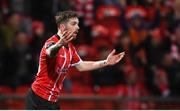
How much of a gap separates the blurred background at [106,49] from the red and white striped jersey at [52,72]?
2983 mm

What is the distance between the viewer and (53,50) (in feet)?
20.8

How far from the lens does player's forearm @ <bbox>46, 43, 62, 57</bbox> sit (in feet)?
20.5

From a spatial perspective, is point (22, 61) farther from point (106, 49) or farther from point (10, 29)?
point (106, 49)

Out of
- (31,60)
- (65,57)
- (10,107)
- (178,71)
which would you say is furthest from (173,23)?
(65,57)

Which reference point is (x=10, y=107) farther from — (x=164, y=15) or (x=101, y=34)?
(x=164, y=15)

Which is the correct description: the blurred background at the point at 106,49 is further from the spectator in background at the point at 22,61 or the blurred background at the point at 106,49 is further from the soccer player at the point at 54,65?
the soccer player at the point at 54,65

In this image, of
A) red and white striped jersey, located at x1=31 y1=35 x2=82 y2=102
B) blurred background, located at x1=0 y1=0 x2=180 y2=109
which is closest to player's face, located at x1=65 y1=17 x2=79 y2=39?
red and white striped jersey, located at x1=31 y1=35 x2=82 y2=102

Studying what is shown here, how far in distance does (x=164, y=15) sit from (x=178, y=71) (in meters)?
1.38

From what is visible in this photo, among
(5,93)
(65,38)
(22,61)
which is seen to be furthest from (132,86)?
(65,38)

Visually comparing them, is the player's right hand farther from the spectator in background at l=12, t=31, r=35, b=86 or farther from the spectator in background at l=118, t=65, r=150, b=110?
the spectator in background at l=118, t=65, r=150, b=110

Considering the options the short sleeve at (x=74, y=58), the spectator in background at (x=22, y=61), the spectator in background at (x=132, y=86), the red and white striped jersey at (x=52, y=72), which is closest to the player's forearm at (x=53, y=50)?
the red and white striped jersey at (x=52, y=72)

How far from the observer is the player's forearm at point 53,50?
624 cm

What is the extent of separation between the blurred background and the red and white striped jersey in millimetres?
2983

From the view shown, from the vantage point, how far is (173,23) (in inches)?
452
